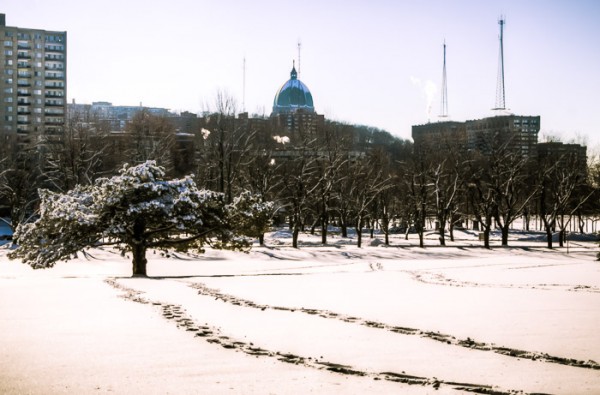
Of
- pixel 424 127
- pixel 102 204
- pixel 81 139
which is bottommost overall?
pixel 102 204

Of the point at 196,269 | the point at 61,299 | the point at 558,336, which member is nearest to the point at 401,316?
the point at 558,336

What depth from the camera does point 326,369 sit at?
895 cm

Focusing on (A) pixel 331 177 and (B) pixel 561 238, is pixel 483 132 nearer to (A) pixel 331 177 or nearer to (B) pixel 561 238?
(B) pixel 561 238

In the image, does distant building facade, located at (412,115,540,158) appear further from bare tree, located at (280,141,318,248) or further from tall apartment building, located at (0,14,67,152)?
tall apartment building, located at (0,14,67,152)

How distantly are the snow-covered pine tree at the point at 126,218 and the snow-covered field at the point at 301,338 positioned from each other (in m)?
4.81

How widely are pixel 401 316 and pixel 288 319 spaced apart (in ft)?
7.81

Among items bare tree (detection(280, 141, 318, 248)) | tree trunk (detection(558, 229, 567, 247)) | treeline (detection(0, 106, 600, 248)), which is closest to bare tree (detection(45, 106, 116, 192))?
treeline (detection(0, 106, 600, 248))

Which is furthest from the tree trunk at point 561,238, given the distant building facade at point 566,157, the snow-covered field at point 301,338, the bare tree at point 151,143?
the snow-covered field at point 301,338

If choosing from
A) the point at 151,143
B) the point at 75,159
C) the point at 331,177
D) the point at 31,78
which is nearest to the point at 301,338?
the point at 331,177

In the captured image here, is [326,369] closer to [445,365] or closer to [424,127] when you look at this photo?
[445,365]

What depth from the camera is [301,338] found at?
11297 millimetres

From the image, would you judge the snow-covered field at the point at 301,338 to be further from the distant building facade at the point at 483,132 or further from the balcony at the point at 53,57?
the balcony at the point at 53,57

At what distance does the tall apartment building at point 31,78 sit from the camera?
132 metres

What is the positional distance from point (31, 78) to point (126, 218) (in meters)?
121
